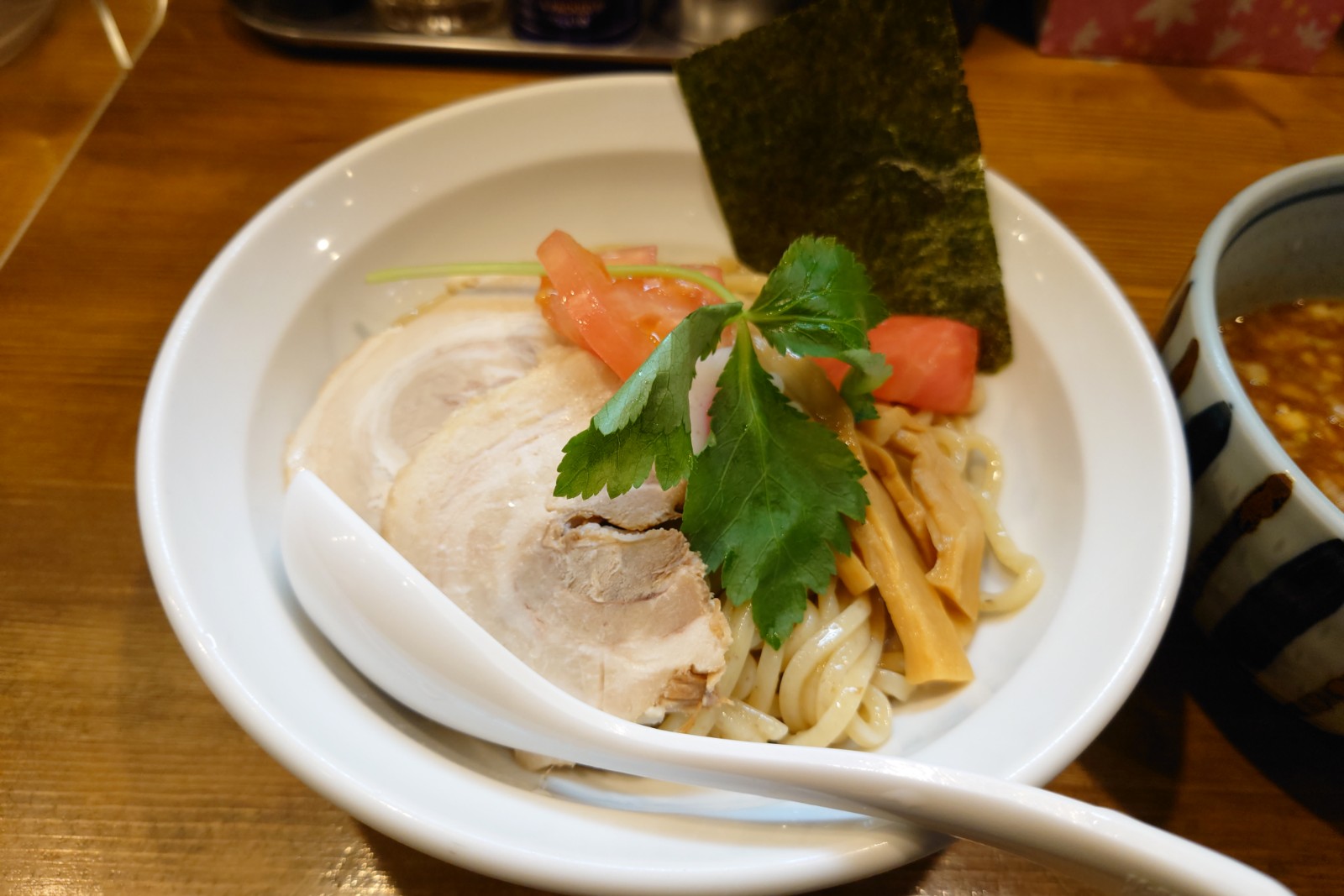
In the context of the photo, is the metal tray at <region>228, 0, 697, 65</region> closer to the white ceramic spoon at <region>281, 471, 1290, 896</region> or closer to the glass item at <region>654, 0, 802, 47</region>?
the glass item at <region>654, 0, 802, 47</region>

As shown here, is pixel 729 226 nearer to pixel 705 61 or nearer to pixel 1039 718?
pixel 705 61

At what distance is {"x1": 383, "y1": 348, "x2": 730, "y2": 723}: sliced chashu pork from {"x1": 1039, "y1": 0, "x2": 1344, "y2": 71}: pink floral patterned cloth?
229 centimetres

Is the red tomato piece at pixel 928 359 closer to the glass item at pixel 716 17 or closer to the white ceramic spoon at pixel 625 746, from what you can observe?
the white ceramic spoon at pixel 625 746

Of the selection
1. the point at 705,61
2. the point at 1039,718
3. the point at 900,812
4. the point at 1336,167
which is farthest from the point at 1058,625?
the point at 705,61

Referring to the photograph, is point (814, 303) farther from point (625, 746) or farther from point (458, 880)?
point (458, 880)

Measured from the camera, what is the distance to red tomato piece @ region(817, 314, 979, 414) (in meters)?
1.68

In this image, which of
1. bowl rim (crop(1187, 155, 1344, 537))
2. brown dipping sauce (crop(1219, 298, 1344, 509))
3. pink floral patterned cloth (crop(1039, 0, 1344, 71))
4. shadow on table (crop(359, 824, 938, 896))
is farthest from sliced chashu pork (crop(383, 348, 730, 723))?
pink floral patterned cloth (crop(1039, 0, 1344, 71))

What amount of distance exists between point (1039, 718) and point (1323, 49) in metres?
2.82

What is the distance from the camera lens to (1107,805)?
132 cm

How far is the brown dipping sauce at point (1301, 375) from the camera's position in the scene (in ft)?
4.65

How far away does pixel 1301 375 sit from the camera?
1522 millimetres

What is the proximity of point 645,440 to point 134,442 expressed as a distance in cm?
120

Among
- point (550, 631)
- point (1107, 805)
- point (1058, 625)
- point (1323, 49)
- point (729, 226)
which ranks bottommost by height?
point (1107, 805)

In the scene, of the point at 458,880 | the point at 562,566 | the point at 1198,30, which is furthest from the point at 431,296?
the point at 1198,30
